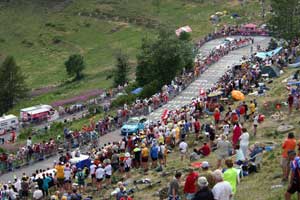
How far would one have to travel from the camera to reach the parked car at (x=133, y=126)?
47.4 m

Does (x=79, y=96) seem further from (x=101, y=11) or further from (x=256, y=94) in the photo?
(x=101, y=11)

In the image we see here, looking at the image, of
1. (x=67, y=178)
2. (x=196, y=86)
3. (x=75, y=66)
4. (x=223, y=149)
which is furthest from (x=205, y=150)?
(x=75, y=66)

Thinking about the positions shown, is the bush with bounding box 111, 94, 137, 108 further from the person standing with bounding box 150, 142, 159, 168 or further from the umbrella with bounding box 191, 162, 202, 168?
the umbrella with bounding box 191, 162, 202, 168

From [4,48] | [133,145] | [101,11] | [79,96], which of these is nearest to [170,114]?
[133,145]

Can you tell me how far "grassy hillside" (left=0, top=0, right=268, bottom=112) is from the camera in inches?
3917

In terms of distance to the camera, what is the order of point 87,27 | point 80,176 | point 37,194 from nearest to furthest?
1. point 37,194
2. point 80,176
3. point 87,27

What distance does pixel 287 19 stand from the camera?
2591 inches

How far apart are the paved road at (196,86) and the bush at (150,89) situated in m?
4.12

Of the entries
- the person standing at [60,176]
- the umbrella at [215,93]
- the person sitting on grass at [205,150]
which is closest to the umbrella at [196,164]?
the person sitting on grass at [205,150]

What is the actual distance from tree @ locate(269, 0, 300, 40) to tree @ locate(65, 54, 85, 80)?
1333 inches

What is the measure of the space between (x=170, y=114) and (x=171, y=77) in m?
18.4

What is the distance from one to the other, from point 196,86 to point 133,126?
15.1m

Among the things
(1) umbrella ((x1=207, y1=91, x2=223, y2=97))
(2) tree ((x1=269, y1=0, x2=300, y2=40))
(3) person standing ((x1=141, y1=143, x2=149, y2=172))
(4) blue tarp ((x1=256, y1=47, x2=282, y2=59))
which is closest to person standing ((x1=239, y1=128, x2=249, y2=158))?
(3) person standing ((x1=141, y1=143, x2=149, y2=172))

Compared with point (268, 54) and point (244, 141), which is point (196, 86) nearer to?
point (268, 54)
